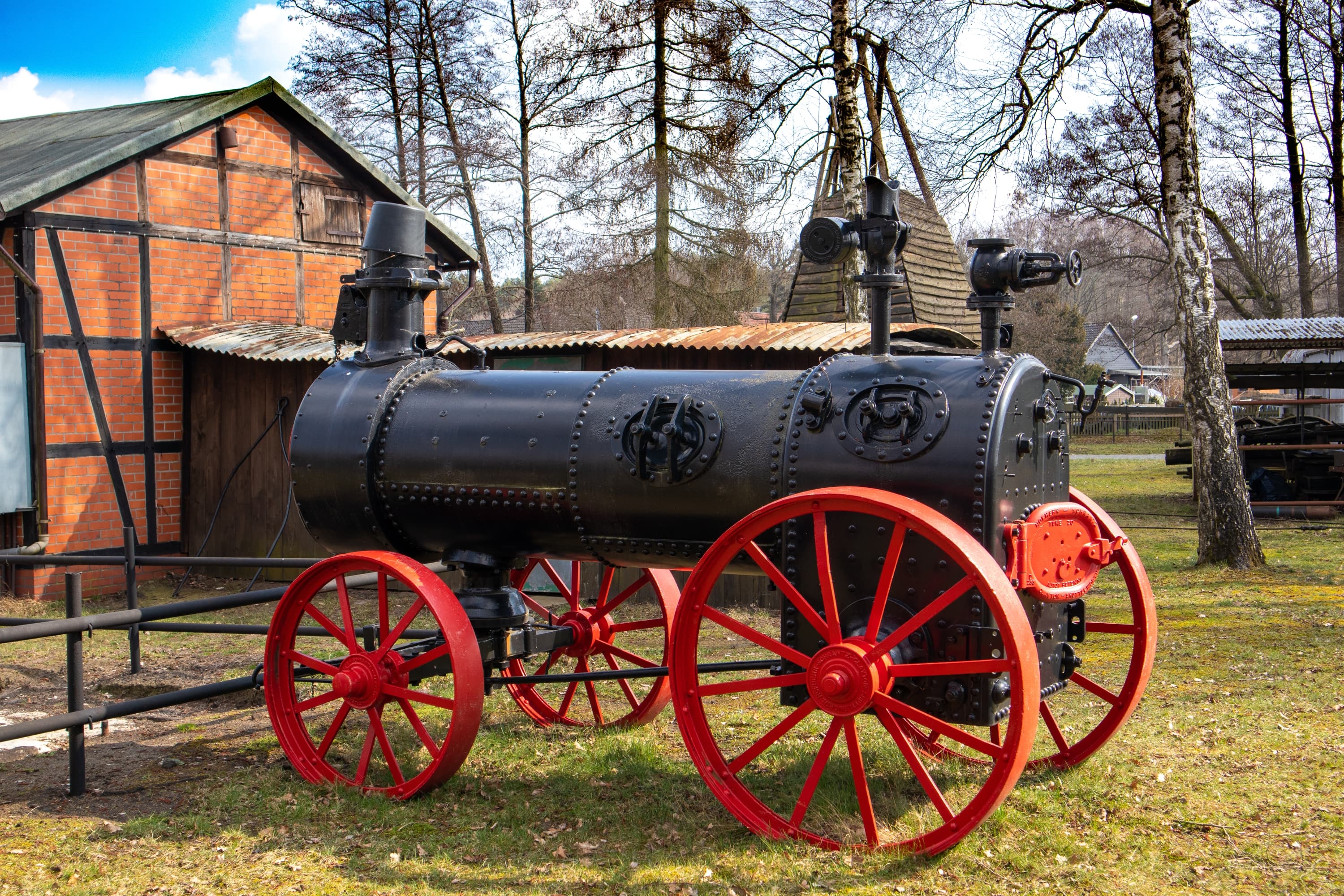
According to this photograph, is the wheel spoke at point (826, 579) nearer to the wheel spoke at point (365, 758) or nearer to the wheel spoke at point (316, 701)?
the wheel spoke at point (365, 758)

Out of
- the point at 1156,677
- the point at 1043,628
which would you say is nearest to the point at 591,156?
the point at 1156,677

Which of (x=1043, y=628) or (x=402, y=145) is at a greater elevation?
(x=402, y=145)

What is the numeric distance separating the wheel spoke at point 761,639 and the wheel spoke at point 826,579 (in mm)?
128

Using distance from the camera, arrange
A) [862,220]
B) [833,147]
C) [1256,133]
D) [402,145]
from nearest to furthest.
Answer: [862,220]
[833,147]
[402,145]
[1256,133]

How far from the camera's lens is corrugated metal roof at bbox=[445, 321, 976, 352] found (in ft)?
27.9

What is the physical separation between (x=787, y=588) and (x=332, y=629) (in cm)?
218

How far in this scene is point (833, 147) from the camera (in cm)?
1377

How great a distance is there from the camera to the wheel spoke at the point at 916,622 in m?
3.80

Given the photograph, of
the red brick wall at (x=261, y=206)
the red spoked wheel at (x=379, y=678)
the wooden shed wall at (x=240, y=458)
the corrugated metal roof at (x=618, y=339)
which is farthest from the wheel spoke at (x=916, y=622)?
the red brick wall at (x=261, y=206)

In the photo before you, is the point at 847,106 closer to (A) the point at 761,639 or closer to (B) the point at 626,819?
(A) the point at 761,639

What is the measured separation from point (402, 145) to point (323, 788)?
16.9 m

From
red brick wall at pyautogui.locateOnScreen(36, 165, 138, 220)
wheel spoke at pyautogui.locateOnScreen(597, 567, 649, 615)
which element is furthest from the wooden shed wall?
wheel spoke at pyautogui.locateOnScreen(597, 567, 649, 615)

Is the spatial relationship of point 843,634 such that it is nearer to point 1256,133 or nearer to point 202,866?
point 202,866

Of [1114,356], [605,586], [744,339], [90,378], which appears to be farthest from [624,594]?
[1114,356]
